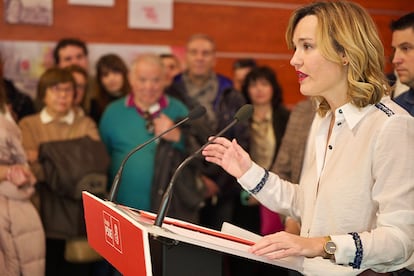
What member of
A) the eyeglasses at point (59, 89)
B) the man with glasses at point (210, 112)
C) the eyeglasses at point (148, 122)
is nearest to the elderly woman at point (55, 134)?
the eyeglasses at point (59, 89)

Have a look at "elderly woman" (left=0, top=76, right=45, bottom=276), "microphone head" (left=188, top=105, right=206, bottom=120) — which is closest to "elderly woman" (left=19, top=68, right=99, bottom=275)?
"elderly woman" (left=0, top=76, right=45, bottom=276)

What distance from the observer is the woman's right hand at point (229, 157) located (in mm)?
2061

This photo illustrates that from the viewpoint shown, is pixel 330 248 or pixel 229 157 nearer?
pixel 330 248

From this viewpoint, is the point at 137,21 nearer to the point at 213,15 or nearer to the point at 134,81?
the point at 213,15

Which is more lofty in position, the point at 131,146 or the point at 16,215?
the point at 131,146

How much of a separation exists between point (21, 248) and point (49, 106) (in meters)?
1.03

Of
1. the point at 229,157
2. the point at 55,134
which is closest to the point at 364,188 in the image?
the point at 229,157

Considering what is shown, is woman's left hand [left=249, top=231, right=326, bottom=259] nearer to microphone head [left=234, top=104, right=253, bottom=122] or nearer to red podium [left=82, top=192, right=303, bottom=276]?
red podium [left=82, top=192, right=303, bottom=276]

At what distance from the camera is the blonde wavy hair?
1.87 meters

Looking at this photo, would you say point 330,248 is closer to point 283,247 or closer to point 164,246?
point 283,247

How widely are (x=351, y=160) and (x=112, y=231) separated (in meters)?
0.67

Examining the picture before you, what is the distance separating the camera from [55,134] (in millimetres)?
3729

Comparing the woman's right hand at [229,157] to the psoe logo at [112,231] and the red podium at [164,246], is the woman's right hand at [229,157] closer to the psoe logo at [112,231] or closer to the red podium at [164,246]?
the red podium at [164,246]

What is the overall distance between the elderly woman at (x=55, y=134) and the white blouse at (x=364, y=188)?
1.78m
